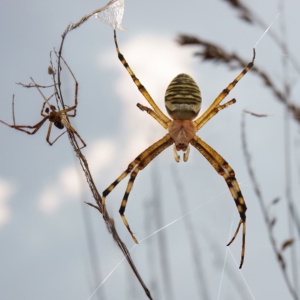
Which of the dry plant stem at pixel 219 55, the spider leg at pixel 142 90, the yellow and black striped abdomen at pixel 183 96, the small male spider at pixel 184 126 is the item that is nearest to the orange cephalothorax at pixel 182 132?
the small male spider at pixel 184 126

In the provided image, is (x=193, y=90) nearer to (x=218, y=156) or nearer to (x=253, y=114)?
(x=253, y=114)

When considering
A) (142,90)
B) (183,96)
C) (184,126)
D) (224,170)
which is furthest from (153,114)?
(224,170)

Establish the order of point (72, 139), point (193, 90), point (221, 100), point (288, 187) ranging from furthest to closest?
point (221, 100) < point (193, 90) < point (288, 187) < point (72, 139)

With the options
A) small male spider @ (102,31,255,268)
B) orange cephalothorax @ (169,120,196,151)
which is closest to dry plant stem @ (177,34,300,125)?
small male spider @ (102,31,255,268)

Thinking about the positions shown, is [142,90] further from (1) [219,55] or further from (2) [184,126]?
A: (1) [219,55]

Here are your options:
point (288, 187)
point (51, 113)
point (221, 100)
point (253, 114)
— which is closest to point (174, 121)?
point (221, 100)

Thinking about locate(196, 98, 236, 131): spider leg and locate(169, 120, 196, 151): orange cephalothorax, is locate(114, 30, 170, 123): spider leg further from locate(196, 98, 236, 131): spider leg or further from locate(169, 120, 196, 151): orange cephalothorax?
locate(196, 98, 236, 131): spider leg

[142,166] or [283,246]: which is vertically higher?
[142,166]
